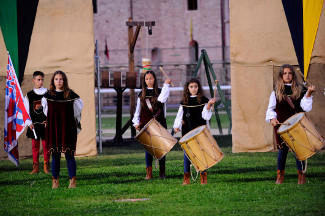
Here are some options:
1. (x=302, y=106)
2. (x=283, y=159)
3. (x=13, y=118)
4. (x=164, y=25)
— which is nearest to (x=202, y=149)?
(x=283, y=159)

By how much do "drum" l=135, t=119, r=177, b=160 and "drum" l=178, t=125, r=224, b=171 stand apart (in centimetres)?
51

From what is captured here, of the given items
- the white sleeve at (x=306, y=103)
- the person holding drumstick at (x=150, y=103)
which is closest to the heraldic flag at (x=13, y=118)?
the person holding drumstick at (x=150, y=103)

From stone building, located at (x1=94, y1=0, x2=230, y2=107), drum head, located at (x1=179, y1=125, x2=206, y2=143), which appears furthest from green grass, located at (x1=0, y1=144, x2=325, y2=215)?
stone building, located at (x1=94, y1=0, x2=230, y2=107)

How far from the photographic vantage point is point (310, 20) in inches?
433

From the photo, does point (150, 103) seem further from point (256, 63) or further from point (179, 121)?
point (256, 63)

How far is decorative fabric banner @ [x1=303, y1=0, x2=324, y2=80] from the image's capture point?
36.1 ft

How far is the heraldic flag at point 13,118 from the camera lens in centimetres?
809

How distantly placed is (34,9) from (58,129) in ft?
14.1

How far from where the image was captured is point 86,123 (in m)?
11.5

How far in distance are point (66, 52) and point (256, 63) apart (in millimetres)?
3479

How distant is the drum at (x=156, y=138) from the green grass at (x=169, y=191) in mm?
431

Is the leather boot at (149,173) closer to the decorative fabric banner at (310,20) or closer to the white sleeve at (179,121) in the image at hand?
the white sleeve at (179,121)

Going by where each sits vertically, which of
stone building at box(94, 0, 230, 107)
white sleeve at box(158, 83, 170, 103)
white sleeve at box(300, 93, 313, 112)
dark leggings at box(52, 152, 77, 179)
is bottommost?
dark leggings at box(52, 152, 77, 179)

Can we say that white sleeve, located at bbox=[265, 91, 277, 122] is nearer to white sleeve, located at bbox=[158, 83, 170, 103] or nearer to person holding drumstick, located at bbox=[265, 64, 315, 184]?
person holding drumstick, located at bbox=[265, 64, 315, 184]
